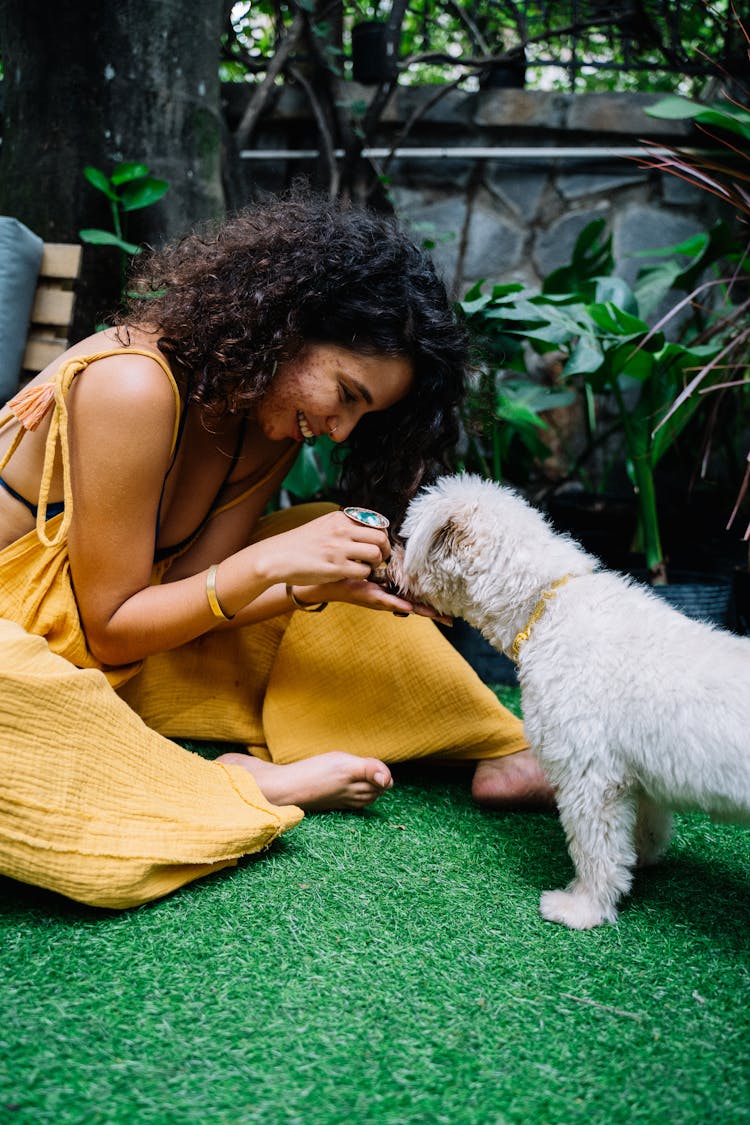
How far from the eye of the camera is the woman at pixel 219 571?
1.59 metres

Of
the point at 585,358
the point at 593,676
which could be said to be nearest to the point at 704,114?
the point at 585,358

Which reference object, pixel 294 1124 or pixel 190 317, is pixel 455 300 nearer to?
pixel 190 317

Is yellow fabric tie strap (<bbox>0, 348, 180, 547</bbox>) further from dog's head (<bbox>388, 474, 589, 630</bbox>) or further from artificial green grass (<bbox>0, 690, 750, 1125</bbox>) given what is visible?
artificial green grass (<bbox>0, 690, 750, 1125</bbox>)

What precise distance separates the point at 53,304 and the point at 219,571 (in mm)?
1520

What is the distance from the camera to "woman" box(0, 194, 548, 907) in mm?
1591

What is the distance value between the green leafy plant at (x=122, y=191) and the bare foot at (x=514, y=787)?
2.11 m

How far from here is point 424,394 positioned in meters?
2.15

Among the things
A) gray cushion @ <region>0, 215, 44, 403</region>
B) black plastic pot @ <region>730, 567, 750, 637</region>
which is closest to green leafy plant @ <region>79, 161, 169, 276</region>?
gray cushion @ <region>0, 215, 44, 403</region>

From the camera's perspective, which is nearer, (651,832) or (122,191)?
(651,832)

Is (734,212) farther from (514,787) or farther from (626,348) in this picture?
(514,787)

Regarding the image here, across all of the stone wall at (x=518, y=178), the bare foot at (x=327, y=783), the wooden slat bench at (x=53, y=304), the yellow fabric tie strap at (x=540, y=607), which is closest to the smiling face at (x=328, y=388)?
the yellow fabric tie strap at (x=540, y=607)

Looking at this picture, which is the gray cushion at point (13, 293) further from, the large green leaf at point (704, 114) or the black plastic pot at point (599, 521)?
the large green leaf at point (704, 114)

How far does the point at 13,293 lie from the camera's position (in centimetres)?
274

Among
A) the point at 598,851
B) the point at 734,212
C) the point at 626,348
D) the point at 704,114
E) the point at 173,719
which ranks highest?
the point at 704,114
